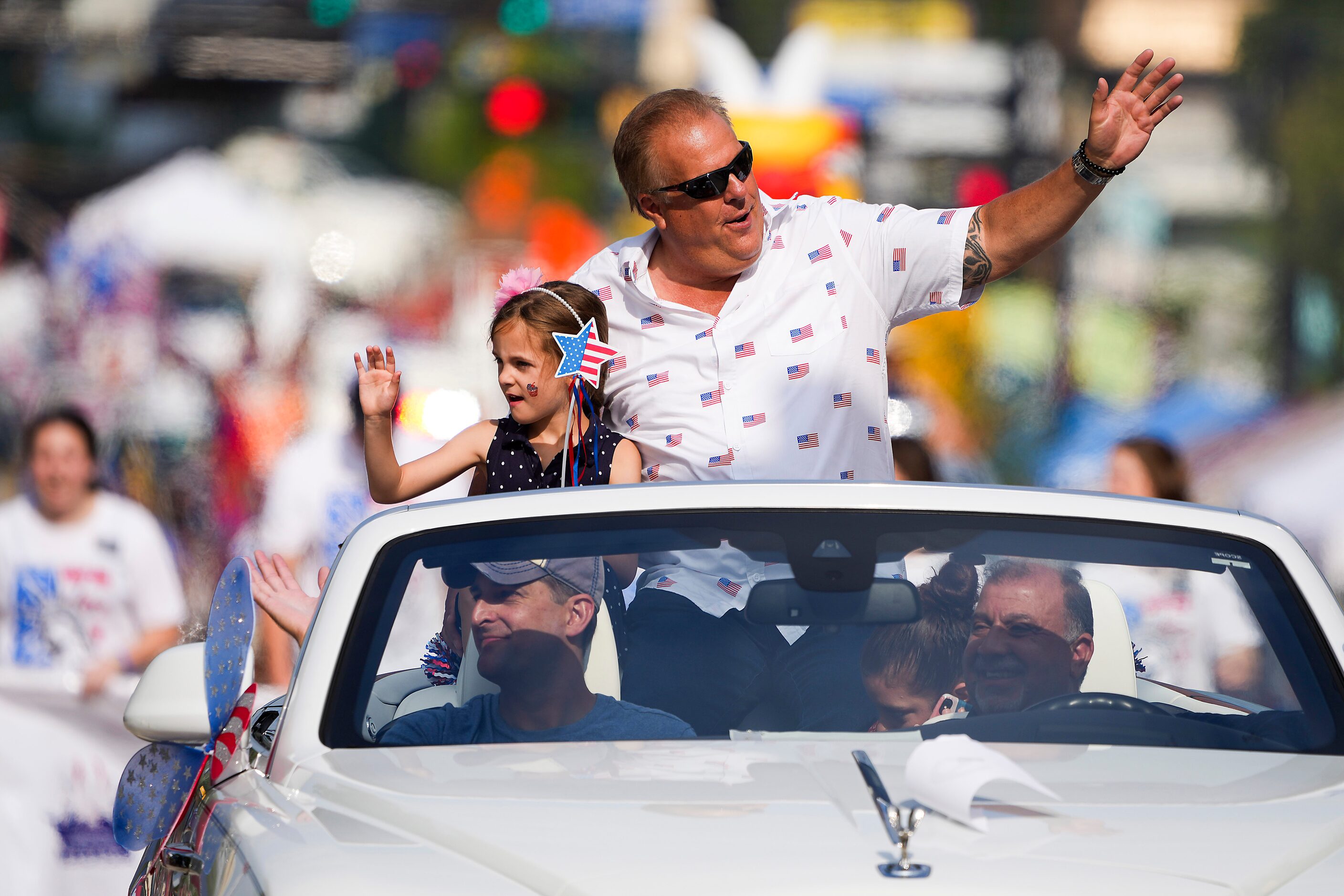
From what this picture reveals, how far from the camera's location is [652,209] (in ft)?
12.6

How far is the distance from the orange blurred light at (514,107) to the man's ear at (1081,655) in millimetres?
7659

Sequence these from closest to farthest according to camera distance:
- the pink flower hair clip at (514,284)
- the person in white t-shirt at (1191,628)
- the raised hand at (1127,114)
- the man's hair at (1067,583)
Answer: the man's hair at (1067,583)
the person in white t-shirt at (1191,628)
the raised hand at (1127,114)
the pink flower hair clip at (514,284)

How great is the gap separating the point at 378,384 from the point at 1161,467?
12.2ft

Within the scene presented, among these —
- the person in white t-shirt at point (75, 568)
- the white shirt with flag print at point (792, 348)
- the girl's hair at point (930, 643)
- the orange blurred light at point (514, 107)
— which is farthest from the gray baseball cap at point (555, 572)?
the orange blurred light at point (514, 107)

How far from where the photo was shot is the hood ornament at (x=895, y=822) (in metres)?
1.74

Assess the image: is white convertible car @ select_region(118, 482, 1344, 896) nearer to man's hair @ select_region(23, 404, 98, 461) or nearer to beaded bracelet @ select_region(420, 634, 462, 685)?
beaded bracelet @ select_region(420, 634, 462, 685)

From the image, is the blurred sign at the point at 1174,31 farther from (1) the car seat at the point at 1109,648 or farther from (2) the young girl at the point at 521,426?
(1) the car seat at the point at 1109,648

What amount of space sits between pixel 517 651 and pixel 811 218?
1.68 metres

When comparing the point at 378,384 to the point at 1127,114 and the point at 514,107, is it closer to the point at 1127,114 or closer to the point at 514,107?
the point at 1127,114

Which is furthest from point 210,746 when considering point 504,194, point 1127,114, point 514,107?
point 514,107

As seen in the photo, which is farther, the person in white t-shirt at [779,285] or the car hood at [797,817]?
the person in white t-shirt at [779,285]

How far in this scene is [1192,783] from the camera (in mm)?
2131

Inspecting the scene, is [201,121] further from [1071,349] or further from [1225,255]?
[1225,255]

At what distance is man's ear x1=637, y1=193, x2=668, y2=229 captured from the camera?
379 centimetres
